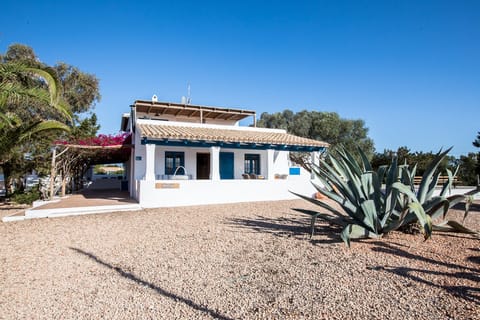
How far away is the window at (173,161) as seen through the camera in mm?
16031

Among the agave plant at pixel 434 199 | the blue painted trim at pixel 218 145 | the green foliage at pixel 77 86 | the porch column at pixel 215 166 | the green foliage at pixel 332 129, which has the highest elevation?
the green foliage at pixel 77 86

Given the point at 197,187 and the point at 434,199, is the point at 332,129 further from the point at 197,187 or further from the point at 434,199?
the point at 434,199

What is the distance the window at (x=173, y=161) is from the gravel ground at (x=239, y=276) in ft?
31.0

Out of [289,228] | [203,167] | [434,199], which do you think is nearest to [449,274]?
[434,199]

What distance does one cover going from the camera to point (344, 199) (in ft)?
17.6

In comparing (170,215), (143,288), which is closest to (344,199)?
(143,288)

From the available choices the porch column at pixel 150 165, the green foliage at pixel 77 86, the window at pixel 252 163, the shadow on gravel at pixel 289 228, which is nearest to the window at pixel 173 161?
the porch column at pixel 150 165

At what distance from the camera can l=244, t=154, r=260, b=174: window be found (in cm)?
1819

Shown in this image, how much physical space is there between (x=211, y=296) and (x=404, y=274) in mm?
2531

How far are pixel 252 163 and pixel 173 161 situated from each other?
5112mm

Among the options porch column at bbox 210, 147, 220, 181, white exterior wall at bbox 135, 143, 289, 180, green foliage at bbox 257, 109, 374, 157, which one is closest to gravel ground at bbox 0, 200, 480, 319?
porch column at bbox 210, 147, 220, 181

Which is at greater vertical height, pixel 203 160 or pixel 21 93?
pixel 21 93

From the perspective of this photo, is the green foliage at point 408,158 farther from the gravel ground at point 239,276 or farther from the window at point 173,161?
the gravel ground at point 239,276

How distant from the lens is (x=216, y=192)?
13031mm
